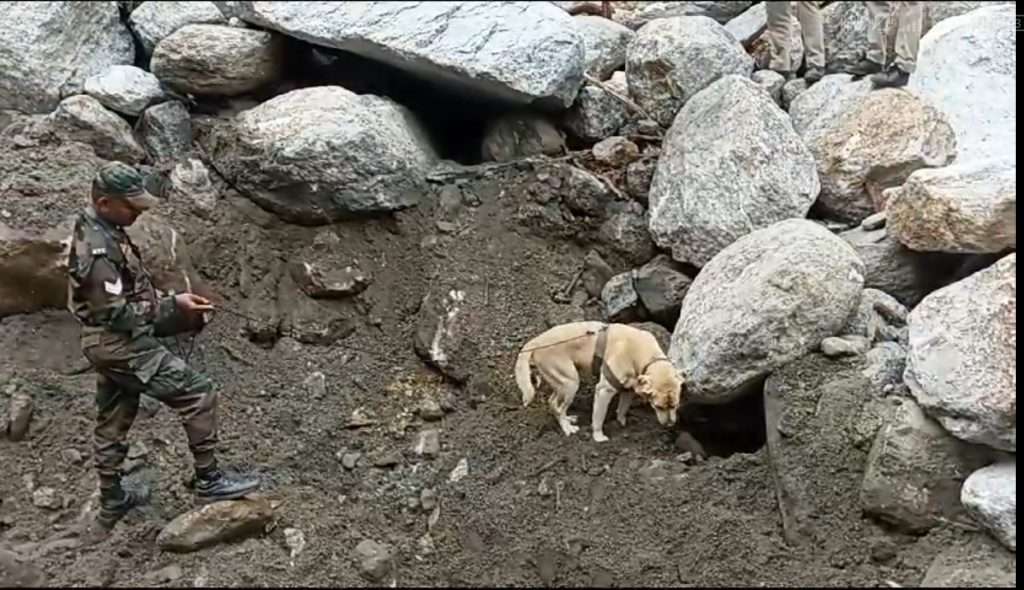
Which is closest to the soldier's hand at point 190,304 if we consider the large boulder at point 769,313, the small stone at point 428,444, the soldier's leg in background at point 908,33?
the small stone at point 428,444

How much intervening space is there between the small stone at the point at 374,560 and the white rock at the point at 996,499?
8.80ft

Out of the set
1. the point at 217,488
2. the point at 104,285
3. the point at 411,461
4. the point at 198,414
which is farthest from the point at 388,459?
the point at 104,285

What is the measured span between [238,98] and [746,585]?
521cm

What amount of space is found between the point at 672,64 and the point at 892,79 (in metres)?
1.73

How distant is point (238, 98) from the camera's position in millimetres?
8031

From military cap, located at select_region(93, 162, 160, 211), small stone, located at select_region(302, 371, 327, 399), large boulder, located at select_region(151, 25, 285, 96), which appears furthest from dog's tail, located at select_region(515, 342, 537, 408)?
large boulder, located at select_region(151, 25, 285, 96)

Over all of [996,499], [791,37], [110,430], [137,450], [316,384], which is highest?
[791,37]

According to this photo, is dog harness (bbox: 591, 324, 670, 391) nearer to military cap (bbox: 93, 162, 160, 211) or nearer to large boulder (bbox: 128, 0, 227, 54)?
military cap (bbox: 93, 162, 160, 211)

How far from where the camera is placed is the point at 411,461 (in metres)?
6.10

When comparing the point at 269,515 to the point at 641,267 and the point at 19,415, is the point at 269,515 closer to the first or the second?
the point at 19,415

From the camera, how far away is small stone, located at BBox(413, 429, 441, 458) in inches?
243

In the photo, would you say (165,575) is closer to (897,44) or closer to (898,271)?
(898,271)

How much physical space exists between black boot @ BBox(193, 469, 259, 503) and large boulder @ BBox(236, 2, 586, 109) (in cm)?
334

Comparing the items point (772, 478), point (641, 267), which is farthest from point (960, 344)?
point (641, 267)
